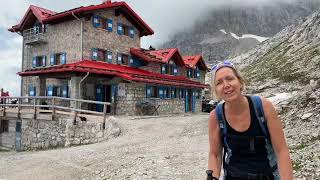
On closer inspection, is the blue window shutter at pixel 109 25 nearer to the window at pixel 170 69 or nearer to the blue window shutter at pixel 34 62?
the window at pixel 170 69

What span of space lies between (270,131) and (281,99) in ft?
56.1

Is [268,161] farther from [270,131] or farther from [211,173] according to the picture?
[211,173]

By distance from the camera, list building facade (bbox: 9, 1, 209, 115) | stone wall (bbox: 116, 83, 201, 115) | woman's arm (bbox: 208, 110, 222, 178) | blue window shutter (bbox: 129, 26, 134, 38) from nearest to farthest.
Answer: woman's arm (bbox: 208, 110, 222, 178)
building facade (bbox: 9, 1, 209, 115)
stone wall (bbox: 116, 83, 201, 115)
blue window shutter (bbox: 129, 26, 134, 38)

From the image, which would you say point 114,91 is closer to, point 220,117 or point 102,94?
point 102,94

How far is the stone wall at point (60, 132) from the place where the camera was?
1884cm

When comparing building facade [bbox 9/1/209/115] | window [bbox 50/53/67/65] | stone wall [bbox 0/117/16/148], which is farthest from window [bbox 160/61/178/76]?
stone wall [bbox 0/117/16/148]

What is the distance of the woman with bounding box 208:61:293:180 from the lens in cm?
274

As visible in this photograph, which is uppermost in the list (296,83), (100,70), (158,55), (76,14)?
(76,14)

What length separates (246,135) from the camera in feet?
9.11

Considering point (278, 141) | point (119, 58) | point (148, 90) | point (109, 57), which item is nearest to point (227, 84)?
point (278, 141)

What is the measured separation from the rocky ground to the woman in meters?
5.14

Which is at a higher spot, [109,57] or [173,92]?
[109,57]

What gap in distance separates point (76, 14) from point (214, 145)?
26.8 m

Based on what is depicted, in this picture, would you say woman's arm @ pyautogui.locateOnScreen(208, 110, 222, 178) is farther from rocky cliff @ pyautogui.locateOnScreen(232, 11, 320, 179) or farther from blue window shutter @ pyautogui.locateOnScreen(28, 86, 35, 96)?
blue window shutter @ pyautogui.locateOnScreen(28, 86, 35, 96)
